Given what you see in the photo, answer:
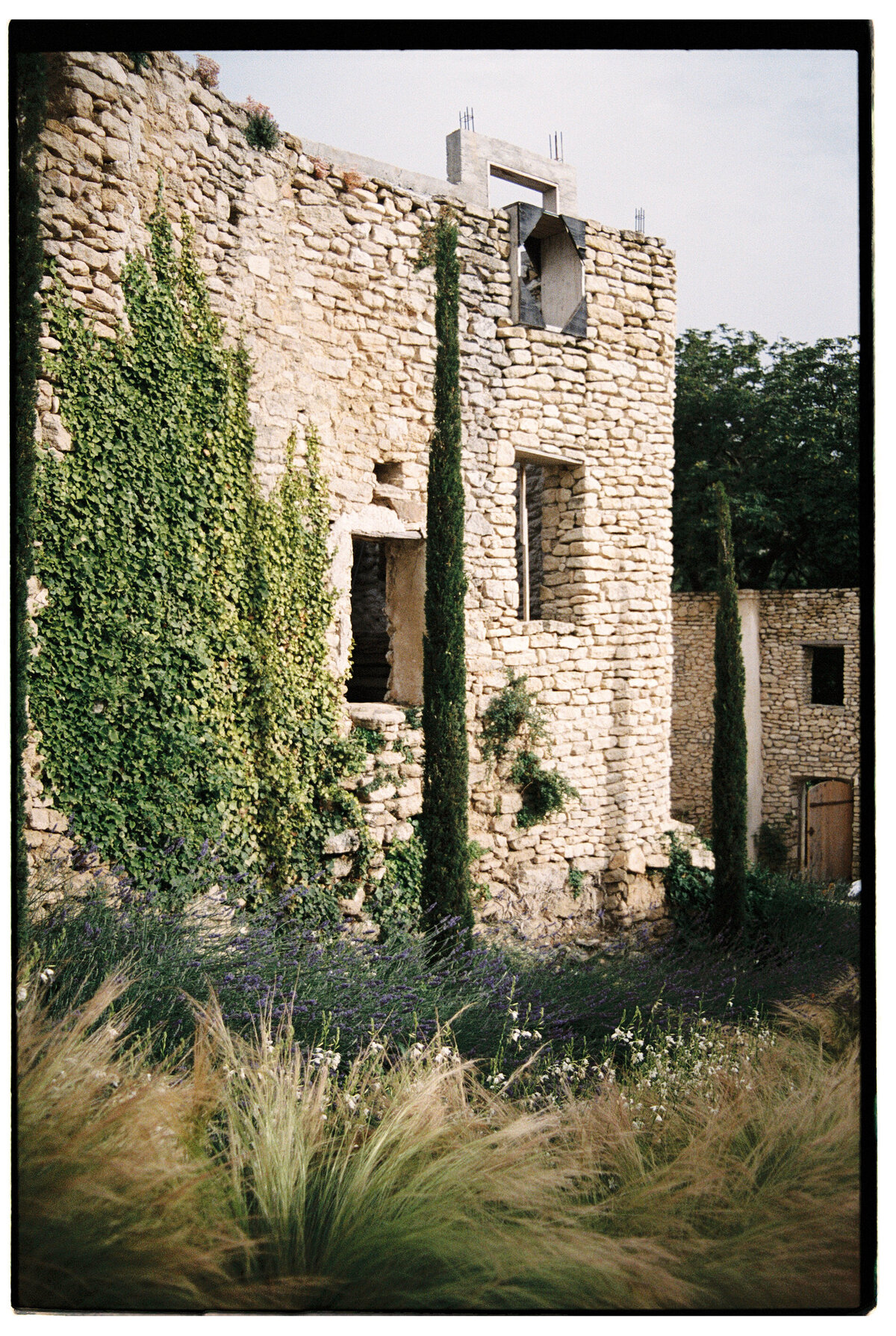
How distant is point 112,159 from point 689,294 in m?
3.41

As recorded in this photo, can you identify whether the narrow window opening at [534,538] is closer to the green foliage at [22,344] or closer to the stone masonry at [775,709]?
the stone masonry at [775,709]

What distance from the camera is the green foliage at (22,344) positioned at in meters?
3.15

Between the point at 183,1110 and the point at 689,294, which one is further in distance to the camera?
the point at 689,294

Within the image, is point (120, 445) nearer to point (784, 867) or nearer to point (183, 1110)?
point (183, 1110)

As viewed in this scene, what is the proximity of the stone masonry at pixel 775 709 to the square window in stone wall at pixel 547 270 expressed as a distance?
6.51 m

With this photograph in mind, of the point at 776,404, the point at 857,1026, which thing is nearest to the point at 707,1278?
the point at 857,1026

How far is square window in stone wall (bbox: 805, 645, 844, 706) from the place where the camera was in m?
13.0

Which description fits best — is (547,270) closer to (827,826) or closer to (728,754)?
(728,754)

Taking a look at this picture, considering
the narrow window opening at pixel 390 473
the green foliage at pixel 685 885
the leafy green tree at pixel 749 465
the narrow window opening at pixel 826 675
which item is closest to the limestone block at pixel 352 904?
the narrow window opening at pixel 390 473

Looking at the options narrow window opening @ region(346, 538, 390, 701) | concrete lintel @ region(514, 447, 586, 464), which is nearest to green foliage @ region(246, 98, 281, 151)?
concrete lintel @ region(514, 447, 586, 464)

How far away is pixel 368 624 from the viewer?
8.68 meters

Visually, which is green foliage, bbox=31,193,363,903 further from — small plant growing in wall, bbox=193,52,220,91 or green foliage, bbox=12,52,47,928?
green foliage, bbox=12,52,47,928

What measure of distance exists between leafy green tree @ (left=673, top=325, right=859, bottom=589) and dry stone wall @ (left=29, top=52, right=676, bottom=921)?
2.10m

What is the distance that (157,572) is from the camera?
4840mm
